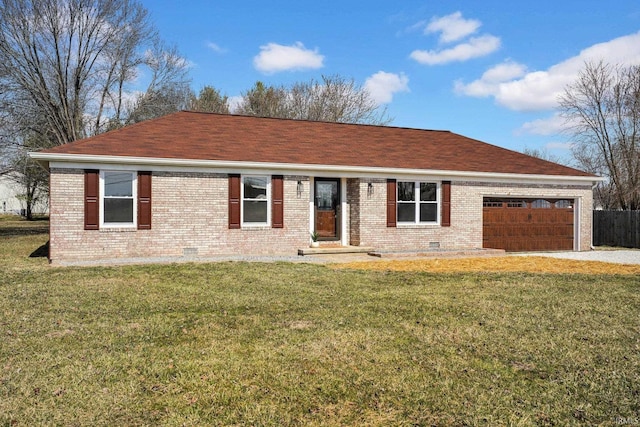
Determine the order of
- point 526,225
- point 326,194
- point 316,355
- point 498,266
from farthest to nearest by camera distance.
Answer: point 526,225, point 326,194, point 498,266, point 316,355

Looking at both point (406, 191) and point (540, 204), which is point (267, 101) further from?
point (540, 204)

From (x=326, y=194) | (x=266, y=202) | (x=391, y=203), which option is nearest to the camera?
(x=266, y=202)

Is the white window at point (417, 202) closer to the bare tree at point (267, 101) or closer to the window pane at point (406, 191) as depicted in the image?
the window pane at point (406, 191)

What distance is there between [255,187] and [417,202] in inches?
224

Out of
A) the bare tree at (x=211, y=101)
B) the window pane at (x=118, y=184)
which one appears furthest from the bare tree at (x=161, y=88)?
the window pane at (x=118, y=184)

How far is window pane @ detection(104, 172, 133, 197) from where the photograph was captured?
12.5m

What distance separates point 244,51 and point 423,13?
36.2 feet

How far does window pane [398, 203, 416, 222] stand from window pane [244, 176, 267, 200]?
15.6 feet

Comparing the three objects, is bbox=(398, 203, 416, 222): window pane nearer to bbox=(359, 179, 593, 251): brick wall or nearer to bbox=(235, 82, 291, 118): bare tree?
bbox=(359, 179, 593, 251): brick wall

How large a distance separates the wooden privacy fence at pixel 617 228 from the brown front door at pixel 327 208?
1294 centimetres

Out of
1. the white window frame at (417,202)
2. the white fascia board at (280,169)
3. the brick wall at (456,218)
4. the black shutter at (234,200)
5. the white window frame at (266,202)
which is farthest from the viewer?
the white window frame at (417,202)

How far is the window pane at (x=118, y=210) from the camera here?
1253cm

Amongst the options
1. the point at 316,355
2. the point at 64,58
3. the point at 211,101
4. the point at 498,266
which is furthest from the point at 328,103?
the point at 316,355

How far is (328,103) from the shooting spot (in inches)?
1373
